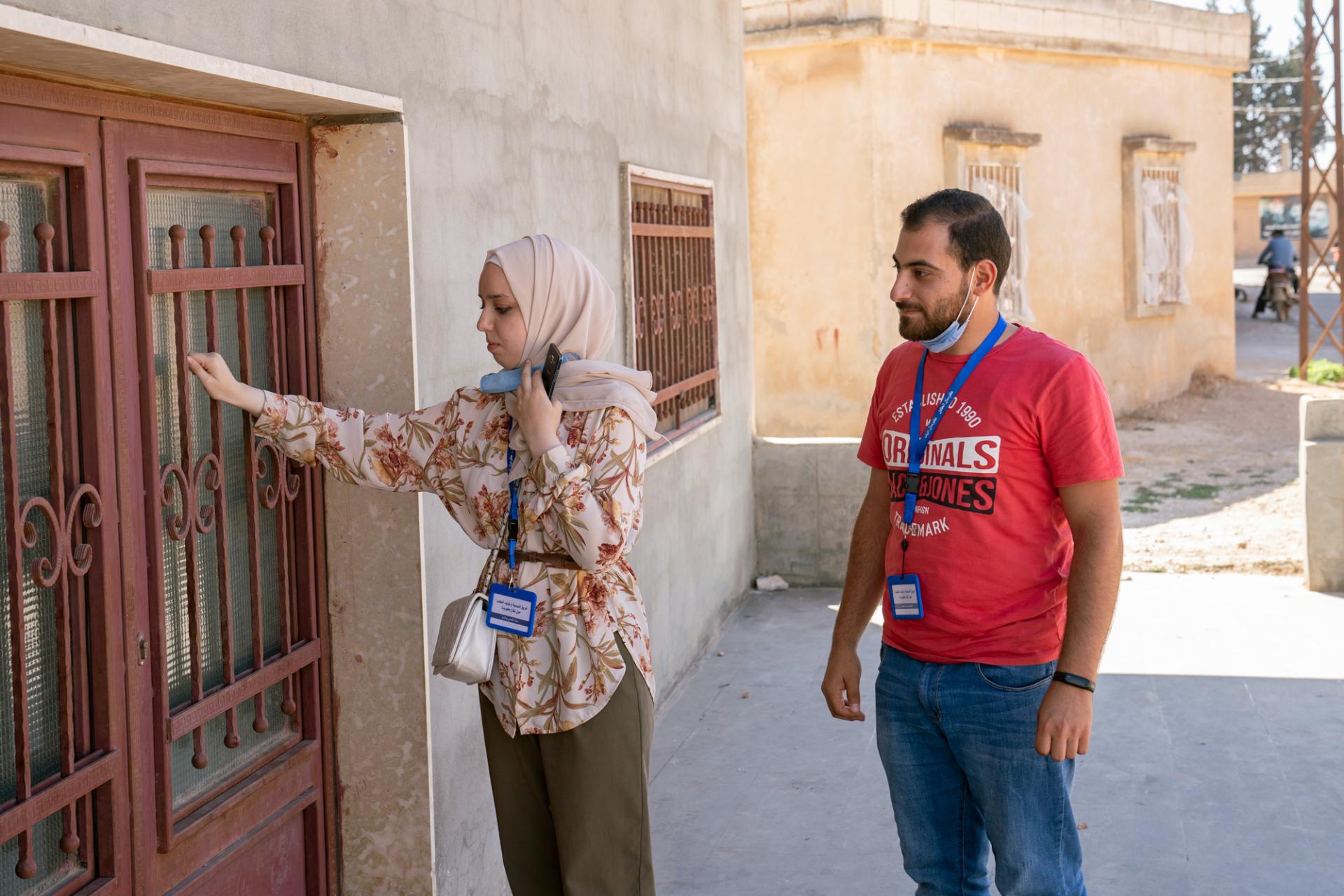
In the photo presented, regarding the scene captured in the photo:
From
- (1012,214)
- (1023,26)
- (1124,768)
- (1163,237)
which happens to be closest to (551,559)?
(1124,768)

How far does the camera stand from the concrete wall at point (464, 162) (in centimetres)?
295

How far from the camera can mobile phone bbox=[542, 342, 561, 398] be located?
8.46 ft

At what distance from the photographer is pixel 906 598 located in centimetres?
289

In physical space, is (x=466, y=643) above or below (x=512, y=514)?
below

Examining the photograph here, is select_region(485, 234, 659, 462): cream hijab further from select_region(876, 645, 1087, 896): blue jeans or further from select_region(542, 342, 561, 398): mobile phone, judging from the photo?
select_region(876, 645, 1087, 896): blue jeans

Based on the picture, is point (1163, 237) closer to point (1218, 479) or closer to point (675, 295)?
point (1218, 479)

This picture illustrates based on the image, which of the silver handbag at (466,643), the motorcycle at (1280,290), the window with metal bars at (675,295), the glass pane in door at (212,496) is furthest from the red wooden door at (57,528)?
the motorcycle at (1280,290)

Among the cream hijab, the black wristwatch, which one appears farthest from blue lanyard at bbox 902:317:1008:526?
the cream hijab

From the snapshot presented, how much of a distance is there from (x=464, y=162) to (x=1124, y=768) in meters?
3.19

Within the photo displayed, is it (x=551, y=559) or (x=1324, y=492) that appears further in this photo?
(x=1324, y=492)

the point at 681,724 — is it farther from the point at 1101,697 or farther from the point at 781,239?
the point at 781,239

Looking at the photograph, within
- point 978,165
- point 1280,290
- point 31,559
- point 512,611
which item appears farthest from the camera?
point 1280,290

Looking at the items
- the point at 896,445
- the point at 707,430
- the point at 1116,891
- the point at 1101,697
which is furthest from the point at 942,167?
the point at 896,445

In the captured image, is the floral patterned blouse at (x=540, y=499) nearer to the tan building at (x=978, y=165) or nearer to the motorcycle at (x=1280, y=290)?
the tan building at (x=978, y=165)
